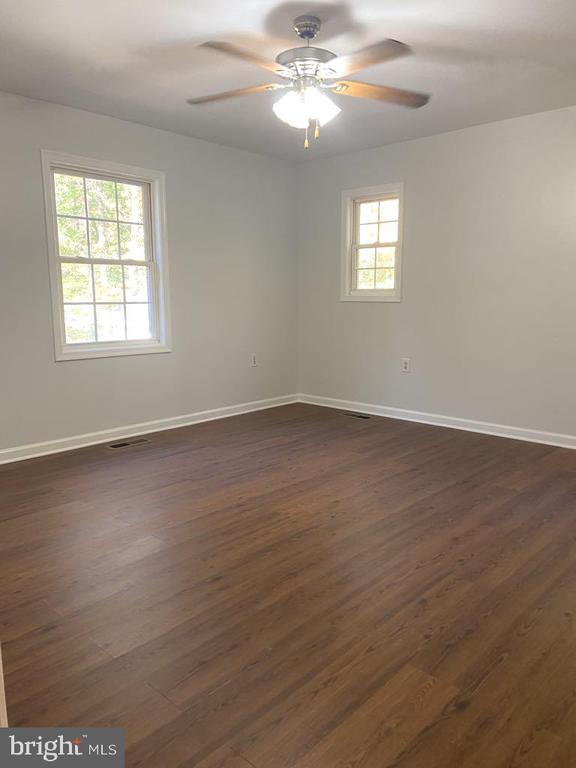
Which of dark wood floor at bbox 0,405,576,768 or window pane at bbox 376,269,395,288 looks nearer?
dark wood floor at bbox 0,405,576,768

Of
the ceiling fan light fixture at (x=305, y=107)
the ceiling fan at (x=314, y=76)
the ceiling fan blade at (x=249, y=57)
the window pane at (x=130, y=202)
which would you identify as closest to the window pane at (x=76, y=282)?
the window pane at (x=130, y=202)

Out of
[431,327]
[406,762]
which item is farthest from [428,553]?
[431,327]

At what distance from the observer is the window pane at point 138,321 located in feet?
15.9

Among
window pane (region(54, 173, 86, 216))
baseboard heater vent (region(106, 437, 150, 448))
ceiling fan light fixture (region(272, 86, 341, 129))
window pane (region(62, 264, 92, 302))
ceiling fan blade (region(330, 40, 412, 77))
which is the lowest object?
baseboard heater vent (region(106, 437, 150, 448))

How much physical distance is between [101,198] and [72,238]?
1.44ft

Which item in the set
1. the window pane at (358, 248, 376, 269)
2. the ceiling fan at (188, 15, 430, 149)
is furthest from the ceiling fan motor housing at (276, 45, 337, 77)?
the window pane at (358, 248, 376, 269)

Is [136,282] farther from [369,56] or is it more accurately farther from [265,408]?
[369,56]

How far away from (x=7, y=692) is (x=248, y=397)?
425 centimetres

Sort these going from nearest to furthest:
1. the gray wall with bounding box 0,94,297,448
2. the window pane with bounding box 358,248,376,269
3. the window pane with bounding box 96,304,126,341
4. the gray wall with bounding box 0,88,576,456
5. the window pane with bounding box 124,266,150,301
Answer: the gray wall with bounding box 0,94,297,448, the gray wall with bounding box 0,88,576,456, the window pane with bounding box 96,304,126,341, the window pane with bounding box 124,266,150,301, the window pane with bounding box 358,248,376,269

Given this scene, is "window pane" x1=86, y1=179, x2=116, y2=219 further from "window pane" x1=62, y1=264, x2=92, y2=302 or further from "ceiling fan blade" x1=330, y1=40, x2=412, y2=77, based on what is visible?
"ceiling fan blade" x1=330, y1=40, x2=412, y2=77

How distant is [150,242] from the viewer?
16.0 ft

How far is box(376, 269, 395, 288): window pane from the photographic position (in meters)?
5.50

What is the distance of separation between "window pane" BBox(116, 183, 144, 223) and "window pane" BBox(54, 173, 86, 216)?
1.11ft

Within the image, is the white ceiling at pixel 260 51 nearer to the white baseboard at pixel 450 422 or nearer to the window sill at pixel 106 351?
the window sill at pixel 106 351
